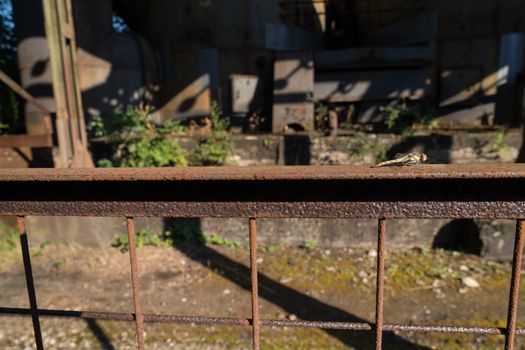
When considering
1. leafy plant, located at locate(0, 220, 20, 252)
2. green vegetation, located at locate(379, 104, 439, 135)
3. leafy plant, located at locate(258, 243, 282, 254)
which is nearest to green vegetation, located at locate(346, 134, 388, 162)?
green vegetation, located at locate(379, 104, 439, 135)

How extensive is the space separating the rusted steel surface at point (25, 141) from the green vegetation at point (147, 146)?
2.03 ft

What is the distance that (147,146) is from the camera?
200 inches

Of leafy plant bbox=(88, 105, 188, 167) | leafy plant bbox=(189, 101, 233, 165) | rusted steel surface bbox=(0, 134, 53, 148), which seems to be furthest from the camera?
leafy plant bbox=(189, 101, 233, 165)

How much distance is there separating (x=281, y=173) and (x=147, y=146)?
4.43 metres

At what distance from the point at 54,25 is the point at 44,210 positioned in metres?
4.56

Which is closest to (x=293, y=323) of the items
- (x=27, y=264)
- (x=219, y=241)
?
(x=27, y=264)

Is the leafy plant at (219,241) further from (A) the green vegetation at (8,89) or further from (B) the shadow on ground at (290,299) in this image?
(A) the green vegetation at (8,89)

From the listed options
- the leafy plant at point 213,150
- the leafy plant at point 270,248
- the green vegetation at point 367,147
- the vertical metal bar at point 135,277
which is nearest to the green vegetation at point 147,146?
the leafy plant at point 213,150

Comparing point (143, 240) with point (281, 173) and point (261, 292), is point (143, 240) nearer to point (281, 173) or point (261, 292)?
point (261, 292)

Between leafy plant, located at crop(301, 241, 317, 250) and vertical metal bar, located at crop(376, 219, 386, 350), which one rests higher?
vertical metal bar, located at crop(376, 219, 386, 350)

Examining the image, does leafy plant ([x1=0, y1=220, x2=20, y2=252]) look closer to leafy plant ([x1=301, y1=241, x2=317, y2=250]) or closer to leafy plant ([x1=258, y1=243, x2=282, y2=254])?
leafy plant ([x1=258, y1=243, x2=282, y2=254])

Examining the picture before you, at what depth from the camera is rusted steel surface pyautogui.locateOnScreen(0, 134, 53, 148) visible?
15.5 ft

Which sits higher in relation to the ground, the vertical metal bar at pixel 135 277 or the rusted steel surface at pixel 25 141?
the rusted steel surface at pixel 25 141

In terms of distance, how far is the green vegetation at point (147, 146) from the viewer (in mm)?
5047
